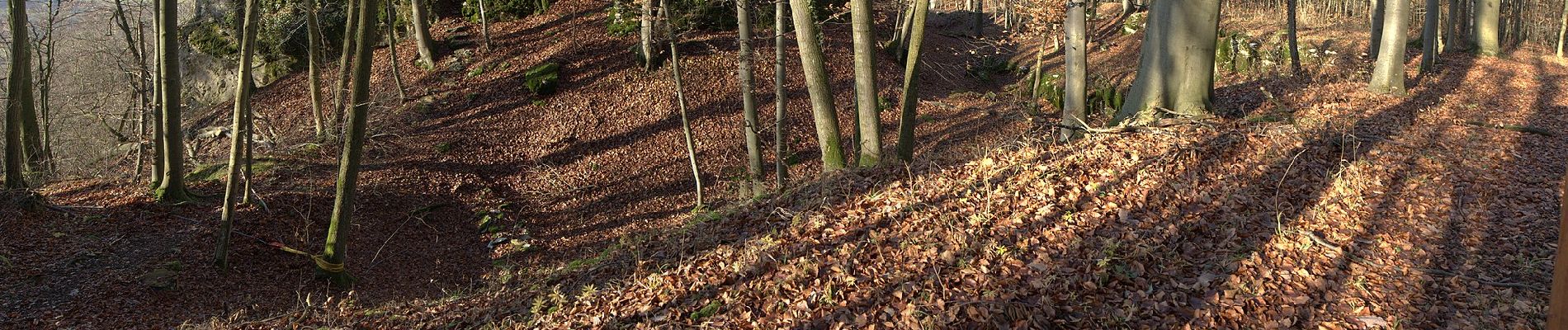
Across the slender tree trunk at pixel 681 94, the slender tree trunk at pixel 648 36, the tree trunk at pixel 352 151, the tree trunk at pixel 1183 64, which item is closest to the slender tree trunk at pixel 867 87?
the tree trunk at pixel 1183 64

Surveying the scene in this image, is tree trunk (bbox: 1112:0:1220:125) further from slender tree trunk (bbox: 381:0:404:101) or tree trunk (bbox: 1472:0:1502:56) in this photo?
tree trunk (bbox: 1472:0:1502:56)

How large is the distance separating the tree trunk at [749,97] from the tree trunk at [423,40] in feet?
30.5

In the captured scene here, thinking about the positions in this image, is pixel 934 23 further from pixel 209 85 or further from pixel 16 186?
pixel 16 186

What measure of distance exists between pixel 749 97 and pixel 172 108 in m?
7.99

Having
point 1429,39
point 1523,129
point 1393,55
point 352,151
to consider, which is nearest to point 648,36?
point 352,151

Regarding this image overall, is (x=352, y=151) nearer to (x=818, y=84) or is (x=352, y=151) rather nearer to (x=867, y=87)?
(x=818, y=84)

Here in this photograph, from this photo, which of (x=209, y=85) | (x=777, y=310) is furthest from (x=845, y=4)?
(x=777, y=310)

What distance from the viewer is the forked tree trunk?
10984 millimetres

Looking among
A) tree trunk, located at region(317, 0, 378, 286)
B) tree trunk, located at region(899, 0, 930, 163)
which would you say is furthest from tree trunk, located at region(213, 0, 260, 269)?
tree trunk, located at region(899, 0, 930, 163)

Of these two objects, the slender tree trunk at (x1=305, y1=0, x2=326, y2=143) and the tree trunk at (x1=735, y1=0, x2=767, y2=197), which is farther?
the slender tree trunk at (x1=305, y1=0, x2=326, y2=143)

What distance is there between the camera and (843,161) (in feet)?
34.1

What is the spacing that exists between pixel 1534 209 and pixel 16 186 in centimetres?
1759

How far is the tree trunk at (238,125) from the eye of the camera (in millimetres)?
9664

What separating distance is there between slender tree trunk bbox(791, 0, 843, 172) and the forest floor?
1.55 m
